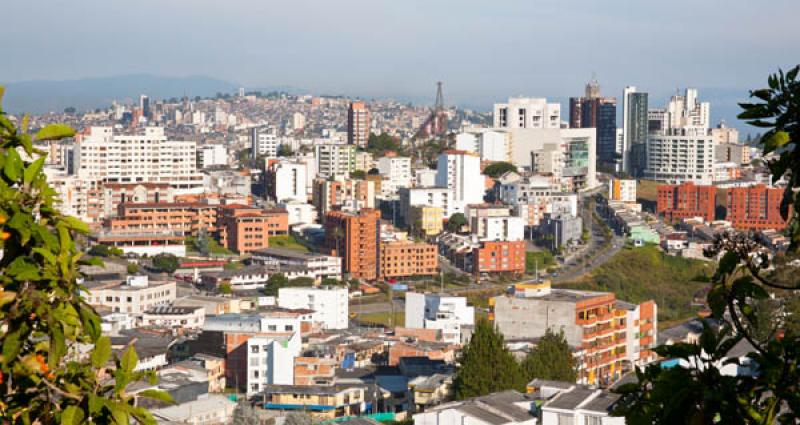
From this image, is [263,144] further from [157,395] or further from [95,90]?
[95,90]

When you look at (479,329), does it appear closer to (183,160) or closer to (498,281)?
(498,281)

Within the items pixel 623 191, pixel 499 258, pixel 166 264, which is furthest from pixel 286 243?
pixel 623 191

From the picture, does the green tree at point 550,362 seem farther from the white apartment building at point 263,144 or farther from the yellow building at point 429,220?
the white apartment building at point 263,144

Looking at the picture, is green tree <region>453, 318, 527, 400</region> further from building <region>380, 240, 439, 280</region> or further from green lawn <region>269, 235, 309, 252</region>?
green lawn <region>269, 235, 309, 252</region>

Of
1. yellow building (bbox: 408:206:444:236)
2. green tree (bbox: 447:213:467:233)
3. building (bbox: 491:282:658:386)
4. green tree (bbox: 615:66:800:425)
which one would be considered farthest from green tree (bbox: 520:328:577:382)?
green tree (bbox: 447:213:467:233)

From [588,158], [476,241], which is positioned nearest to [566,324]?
[476,241]

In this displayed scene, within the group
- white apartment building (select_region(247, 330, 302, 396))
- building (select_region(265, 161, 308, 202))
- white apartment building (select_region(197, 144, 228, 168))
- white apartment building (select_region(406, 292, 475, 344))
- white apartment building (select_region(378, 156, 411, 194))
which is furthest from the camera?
white apartment building (select_region(197, 144, 228, 168))
